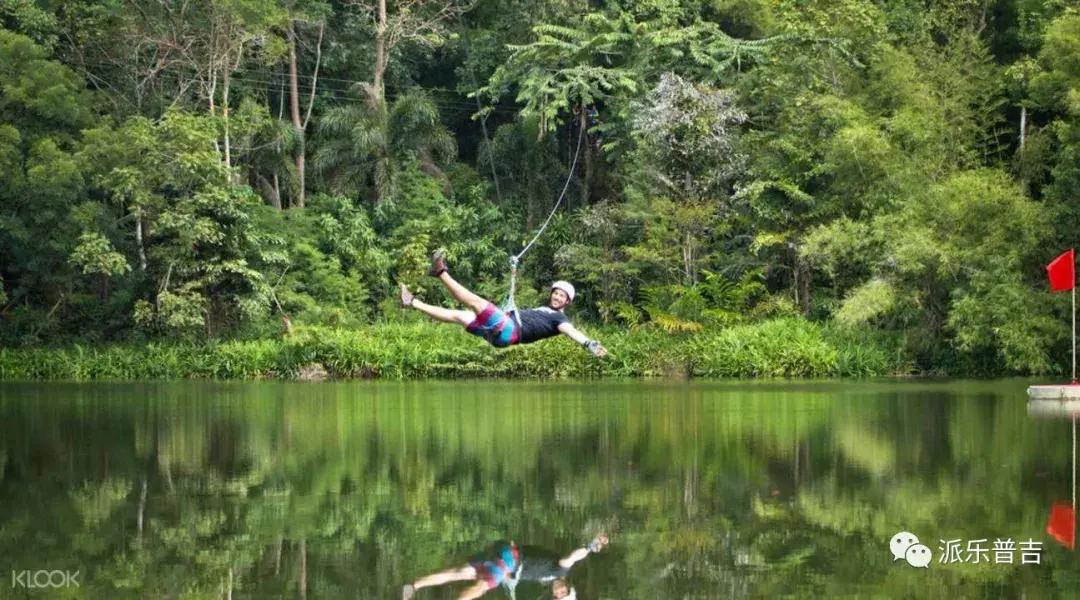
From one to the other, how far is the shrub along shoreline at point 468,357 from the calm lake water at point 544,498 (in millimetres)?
9157

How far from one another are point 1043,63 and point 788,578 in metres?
24.7

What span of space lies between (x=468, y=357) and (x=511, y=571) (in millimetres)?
23364

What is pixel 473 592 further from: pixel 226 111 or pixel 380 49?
pixel 380 49

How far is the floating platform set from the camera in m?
19.9

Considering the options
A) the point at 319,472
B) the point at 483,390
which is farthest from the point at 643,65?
the point at 319,472

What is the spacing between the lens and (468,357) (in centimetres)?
3148

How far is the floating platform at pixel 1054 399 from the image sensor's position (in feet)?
65.2

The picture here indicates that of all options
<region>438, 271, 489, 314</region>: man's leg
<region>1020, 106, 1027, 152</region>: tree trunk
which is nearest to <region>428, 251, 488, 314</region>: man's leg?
<region>438, 271, 489, 314</region>: man's leg

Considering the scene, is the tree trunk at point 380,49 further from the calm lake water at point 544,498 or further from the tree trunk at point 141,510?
the tree trunk at point 141,510

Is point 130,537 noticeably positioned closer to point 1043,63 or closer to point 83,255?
point 83,255

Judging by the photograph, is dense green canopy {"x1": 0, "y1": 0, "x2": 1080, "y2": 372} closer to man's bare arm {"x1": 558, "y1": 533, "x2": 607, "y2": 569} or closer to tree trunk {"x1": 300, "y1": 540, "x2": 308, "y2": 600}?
man's bare arm {"x1": 558, "y1": 533, "x2": 607, "y2": 569}

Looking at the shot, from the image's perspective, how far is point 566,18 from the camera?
36.8 meters

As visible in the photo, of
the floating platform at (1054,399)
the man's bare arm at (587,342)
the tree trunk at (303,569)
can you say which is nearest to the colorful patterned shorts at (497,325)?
the man's bare arm at (587,342)

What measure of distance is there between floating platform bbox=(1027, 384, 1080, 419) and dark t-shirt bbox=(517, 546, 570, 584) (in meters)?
12.6
